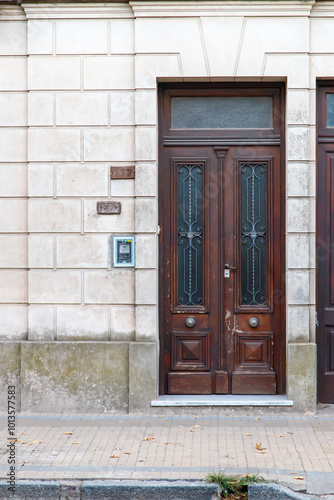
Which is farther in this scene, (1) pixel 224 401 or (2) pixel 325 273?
(2) pixel 325 273

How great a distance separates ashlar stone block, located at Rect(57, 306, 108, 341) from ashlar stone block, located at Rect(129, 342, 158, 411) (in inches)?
17.9

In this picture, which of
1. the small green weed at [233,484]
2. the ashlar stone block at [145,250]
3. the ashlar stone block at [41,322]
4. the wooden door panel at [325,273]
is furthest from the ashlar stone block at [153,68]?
the small green weed at [233,484]

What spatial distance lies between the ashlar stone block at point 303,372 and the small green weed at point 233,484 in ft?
7.45

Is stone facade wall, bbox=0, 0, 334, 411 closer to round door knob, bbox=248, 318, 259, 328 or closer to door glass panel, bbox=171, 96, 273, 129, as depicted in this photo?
door glass panel, bbox=171, 96, 273, 129

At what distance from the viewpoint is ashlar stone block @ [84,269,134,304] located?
8.02m

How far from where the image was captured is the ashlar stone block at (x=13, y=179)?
26.7 feet

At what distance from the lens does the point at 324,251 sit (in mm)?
8125

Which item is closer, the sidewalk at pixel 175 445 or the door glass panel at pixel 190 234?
the sidewalk at pixel 175 445

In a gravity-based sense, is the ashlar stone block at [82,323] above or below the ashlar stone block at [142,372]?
above

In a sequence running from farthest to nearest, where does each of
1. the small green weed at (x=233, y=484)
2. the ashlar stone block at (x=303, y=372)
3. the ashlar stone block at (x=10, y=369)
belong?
the ashlar stone block at (x=10, y=369) < the ashlar stone block at (x=303, y=372) < the small green weed at (x=233, y=484)

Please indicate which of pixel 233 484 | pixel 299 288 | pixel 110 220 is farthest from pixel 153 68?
pixel 233 484

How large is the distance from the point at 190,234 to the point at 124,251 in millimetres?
875

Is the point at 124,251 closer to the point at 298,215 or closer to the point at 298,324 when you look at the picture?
the point at 298,215

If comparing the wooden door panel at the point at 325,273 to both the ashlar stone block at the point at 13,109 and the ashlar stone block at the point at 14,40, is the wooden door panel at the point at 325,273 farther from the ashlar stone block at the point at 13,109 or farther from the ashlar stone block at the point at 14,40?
the ashlar stone block at the point at 14,40
